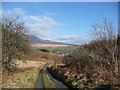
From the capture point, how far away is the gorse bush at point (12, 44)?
80.5ft

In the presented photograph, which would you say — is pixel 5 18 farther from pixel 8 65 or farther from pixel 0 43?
pixel 8 65

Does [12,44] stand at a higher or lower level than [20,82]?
higher

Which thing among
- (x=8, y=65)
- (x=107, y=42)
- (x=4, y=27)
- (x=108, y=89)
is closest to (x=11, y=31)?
(x=4, y=27)

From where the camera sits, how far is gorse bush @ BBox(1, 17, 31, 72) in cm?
2453

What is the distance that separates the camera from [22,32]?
27312mm

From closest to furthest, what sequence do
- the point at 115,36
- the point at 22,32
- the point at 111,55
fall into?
the point at 115,36 < the point at 111,55 < the point at 22,32

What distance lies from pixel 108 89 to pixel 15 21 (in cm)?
1743

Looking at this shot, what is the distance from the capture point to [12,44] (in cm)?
2544

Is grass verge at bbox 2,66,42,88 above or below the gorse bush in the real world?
below

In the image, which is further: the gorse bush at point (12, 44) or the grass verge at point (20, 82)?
the gorse bush at point (12, 44)

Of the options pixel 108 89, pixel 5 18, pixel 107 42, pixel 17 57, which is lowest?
pixel 108 89

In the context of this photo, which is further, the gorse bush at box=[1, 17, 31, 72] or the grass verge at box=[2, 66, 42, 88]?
the gorse bush at box=[1, 17, 31, 72]

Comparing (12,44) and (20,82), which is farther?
(12,44)

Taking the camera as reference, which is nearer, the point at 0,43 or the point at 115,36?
the point at 115,36
